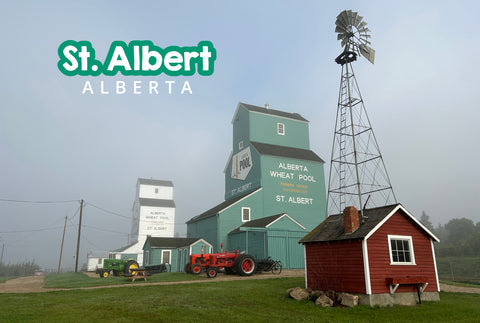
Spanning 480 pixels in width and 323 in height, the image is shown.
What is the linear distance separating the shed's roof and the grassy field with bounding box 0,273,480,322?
117 inches

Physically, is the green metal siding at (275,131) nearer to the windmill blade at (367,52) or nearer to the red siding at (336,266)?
the windmill blade at (367,52)

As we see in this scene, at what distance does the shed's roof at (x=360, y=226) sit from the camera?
14779 mm

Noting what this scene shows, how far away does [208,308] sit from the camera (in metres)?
12.6

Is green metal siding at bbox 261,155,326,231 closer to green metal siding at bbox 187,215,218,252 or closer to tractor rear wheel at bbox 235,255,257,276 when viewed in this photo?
green metal siding at bbox 187,215,218,252

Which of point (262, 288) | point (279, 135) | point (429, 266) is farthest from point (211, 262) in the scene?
point (279, 135)

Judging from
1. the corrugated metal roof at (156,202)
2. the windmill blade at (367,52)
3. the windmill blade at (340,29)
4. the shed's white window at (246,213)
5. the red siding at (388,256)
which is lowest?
the red siding at (388,256)

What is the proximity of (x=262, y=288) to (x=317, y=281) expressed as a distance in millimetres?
2707

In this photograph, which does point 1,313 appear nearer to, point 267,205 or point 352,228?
point 352,228

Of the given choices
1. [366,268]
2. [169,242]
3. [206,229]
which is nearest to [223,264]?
[366,268]

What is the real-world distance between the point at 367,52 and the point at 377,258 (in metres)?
13.5

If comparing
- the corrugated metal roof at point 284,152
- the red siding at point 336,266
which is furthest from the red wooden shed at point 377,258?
the corrugated metal roof at point 284,152

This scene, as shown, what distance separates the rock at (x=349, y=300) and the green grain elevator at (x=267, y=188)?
15.0 meters

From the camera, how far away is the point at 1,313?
39.3 ft

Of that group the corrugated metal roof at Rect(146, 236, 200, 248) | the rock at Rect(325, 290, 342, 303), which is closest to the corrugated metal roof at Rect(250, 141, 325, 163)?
the corrugated metal roof at Rect(146, 236, 200, 248)
